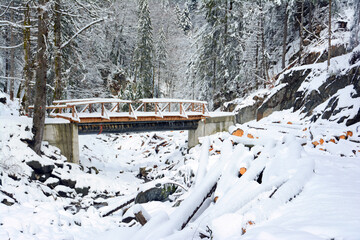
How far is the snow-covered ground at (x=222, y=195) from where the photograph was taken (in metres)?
2.49

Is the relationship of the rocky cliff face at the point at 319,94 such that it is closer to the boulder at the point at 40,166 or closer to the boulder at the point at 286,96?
the boulder at the point at 286,96

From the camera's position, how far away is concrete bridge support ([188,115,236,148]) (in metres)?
16.8

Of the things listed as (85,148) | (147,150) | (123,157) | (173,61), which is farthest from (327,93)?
(173,61)

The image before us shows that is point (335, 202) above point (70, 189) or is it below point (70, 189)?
above

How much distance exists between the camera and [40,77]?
9.52 metres

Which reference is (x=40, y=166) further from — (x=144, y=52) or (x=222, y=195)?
(x=144, y=52)

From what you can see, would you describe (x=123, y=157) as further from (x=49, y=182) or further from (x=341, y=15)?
(x=341, y=15)

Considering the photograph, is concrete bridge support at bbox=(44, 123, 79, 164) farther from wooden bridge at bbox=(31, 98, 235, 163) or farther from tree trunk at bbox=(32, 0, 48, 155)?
tree trunk at bbox=(32, 0, 48, 155)

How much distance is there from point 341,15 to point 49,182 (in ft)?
74.3

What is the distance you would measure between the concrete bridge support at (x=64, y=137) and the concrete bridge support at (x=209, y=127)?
8.03 metres

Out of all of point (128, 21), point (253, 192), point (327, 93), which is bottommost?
point (253, 192)

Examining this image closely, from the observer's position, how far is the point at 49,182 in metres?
9.39

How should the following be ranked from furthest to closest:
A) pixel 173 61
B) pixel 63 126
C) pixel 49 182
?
pixel 173 61, pixel 63 126, pixel 49 182

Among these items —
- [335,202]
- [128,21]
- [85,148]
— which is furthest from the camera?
[128,21]
